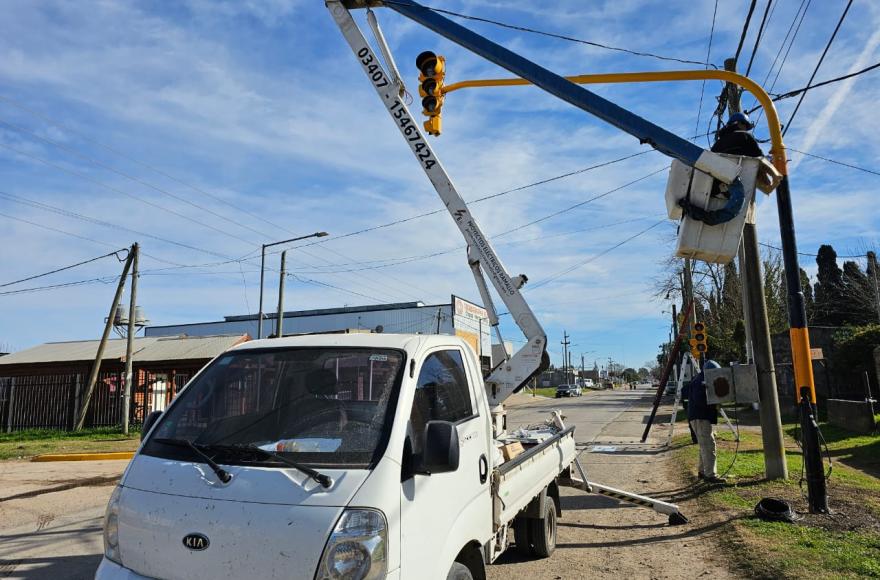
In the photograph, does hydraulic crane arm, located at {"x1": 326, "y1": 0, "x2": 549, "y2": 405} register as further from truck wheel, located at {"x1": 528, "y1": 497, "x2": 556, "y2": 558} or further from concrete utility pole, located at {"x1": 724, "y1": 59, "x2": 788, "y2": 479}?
concrete utility pole, located at {"x1": 724, "y1": 59, "x2": 788, "y2": 479}

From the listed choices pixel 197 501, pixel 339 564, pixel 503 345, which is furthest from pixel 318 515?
pixel 503 345

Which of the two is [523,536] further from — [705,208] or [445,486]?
[705,208]

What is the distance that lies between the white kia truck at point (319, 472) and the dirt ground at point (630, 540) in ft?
6.06

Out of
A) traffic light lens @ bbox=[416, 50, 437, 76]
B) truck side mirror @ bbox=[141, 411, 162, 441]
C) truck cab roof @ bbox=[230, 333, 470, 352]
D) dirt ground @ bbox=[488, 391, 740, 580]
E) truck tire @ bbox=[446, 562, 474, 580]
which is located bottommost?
dirt ground @ bbox=[488, 391, 740, 580]

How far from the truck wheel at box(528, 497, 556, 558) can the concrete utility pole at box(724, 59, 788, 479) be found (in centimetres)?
479

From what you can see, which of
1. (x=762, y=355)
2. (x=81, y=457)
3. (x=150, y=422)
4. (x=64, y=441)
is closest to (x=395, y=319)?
(x=64, y=441)

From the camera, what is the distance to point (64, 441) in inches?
773

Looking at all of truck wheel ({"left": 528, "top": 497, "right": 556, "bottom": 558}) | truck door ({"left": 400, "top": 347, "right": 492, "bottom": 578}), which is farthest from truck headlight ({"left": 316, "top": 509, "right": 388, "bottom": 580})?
truck wheel ({"left": 528, "top": 497, "right": 556, "bottom": 558})

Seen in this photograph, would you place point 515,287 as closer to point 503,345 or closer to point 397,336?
point 503,345

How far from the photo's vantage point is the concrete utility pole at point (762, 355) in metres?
9.55

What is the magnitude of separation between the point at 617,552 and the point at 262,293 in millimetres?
21864

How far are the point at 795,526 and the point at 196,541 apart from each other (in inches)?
262

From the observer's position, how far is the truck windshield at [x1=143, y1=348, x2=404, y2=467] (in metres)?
3.21

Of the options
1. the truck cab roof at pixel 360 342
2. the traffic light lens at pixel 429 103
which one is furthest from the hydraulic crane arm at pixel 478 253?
the truck cab roof at pixel 360 342
